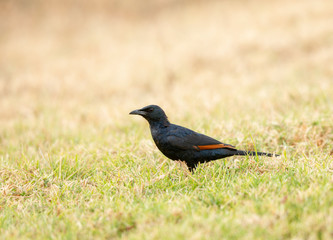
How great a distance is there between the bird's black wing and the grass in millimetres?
276

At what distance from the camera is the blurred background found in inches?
286

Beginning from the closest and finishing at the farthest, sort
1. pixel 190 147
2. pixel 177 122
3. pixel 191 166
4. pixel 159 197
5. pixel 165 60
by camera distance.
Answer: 1. pixel 159 197
2. pixel 190 147
3. pixel 191 166
4. pixel 177 122
5. pixel 165 60

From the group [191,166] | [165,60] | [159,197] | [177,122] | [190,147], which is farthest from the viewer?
[165,60]

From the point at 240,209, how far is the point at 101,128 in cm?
418

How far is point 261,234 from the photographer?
2439 mm

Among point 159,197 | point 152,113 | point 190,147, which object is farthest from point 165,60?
point 159,197

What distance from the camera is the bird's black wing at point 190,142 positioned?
3746mm

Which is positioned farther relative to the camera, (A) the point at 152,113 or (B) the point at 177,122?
(B) the point at 177,122

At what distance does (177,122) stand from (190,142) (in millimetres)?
2511

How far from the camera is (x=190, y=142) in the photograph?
3.78 m

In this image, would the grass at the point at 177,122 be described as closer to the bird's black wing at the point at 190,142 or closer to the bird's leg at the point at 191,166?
the bird's leg at the point at 191,166

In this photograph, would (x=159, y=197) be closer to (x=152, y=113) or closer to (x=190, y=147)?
(x=190, y=147)

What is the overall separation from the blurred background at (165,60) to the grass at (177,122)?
0.07 meters

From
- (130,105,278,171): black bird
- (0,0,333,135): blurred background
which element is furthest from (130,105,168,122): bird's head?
(0,0,333,135): blurred background
